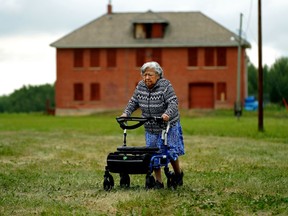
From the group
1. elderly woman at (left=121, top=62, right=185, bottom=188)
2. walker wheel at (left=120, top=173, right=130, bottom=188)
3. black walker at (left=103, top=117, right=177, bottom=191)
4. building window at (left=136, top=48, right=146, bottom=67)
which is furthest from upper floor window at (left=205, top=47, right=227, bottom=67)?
black walker at (left=103, top=117, right=177, bottom=191)

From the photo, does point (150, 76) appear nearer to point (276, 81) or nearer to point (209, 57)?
point (209, 57)

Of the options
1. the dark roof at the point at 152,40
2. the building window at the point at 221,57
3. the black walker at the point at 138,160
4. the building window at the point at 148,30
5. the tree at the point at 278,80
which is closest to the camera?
the black walker at the point at 138,160

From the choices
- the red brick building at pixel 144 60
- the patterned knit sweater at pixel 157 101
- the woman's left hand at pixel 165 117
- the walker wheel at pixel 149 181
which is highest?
the red brick building at pixel 144 60

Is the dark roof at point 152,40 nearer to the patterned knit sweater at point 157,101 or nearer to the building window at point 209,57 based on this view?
the building window at point 209,57

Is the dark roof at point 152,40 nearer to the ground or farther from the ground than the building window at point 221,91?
farther from the ground

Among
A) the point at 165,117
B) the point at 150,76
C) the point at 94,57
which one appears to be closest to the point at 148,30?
the point at 94,57

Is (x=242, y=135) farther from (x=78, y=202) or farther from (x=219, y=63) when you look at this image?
(x=219, y=63)

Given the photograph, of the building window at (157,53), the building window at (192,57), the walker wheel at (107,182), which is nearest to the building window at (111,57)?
the building window at (157,53)

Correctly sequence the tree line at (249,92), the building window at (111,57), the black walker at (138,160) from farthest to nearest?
the tree line at (249,92)
the building window at (111,57)
the black walker at (138,160)

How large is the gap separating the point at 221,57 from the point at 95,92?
1121cm

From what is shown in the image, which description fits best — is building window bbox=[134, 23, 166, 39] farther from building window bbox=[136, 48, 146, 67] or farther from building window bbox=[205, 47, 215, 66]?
building window bbox=[205, 47, 215, 66]

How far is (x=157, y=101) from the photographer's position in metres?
11.2

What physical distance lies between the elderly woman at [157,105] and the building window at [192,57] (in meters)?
53.9

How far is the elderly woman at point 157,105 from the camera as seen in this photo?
11086mm
